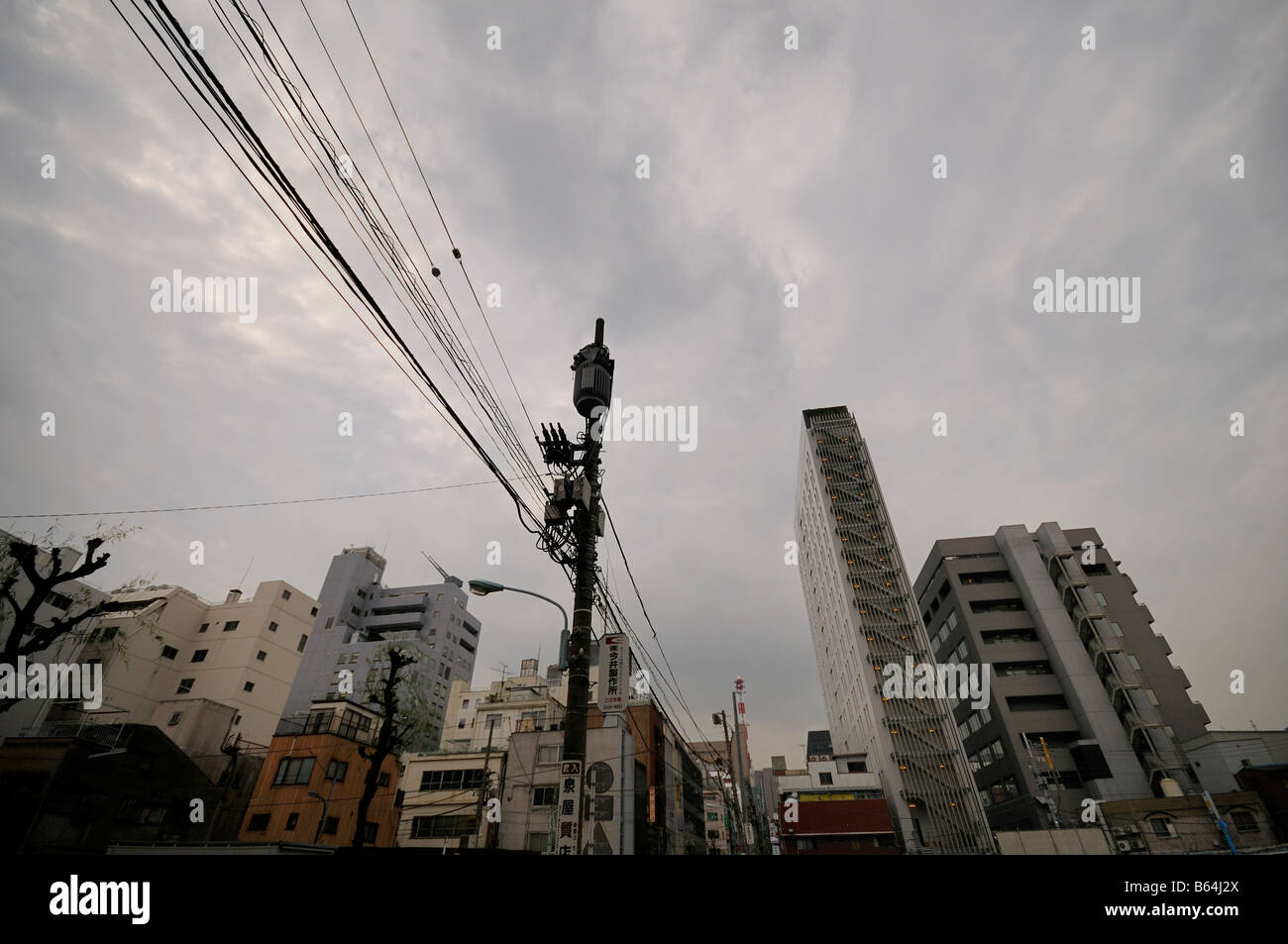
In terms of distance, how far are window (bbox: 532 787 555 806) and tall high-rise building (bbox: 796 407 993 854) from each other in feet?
104

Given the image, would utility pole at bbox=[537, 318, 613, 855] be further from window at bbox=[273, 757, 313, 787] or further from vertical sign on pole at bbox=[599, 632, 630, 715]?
window at bbox=[273, 757, 313, 787]

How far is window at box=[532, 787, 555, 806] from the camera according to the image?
34469 mm

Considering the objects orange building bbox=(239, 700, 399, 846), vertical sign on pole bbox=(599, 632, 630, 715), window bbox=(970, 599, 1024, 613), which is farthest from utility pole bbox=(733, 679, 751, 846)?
vertical sign on pole bbox=(599, 632, 630, 715)

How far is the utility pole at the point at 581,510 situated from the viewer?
11.3 meters

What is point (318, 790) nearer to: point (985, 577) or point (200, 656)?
point (200, 656)

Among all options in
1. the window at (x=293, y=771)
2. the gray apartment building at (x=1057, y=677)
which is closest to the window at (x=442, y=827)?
the window at (x=293, y=771)

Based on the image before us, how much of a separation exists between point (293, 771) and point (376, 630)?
53.3m

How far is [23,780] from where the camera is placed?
77.5 feet

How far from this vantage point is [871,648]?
5650cm

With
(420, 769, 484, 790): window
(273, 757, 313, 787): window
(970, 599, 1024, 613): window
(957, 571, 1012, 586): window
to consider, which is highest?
(957, 571, 1012, 586): window

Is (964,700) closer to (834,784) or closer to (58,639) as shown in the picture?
(834,784)

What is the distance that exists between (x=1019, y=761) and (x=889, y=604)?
1716cm

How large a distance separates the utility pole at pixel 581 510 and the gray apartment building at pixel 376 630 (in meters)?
65.6
